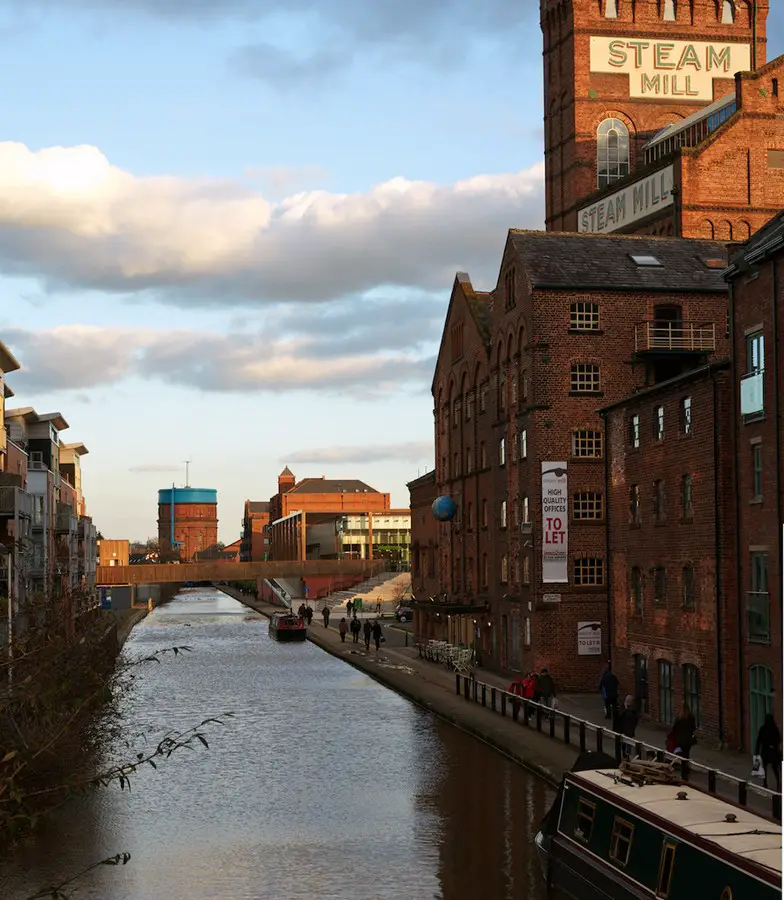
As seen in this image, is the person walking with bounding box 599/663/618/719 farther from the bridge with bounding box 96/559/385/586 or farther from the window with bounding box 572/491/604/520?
the bridge with bounding box 96/559/385/586

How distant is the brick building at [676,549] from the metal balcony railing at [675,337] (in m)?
6.32

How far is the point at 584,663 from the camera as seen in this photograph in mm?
53938

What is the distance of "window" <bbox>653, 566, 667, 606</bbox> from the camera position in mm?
42750

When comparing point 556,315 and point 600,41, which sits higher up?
point 600,41

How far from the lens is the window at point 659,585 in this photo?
42.8 metres

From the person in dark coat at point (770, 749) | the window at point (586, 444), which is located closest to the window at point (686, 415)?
the person in dark coat at point (770, 749)

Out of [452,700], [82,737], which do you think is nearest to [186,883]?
[82,737]

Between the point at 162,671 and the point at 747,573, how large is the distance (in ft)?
140

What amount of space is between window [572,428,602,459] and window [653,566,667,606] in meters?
11.5

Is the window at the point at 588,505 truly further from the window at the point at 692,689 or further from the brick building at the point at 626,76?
the brick building at the point at 626,76

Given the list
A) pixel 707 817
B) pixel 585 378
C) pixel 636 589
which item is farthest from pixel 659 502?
pixel 707 817

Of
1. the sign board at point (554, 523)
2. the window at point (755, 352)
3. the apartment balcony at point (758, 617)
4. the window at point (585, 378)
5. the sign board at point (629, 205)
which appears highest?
the sign board at point (629, 205)

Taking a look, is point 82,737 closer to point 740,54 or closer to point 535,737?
point 535,737

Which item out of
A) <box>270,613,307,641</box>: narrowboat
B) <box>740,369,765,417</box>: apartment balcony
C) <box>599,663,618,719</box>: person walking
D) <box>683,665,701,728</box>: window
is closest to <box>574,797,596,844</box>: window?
<box>740,369,765,417</box>: apartment balcony
